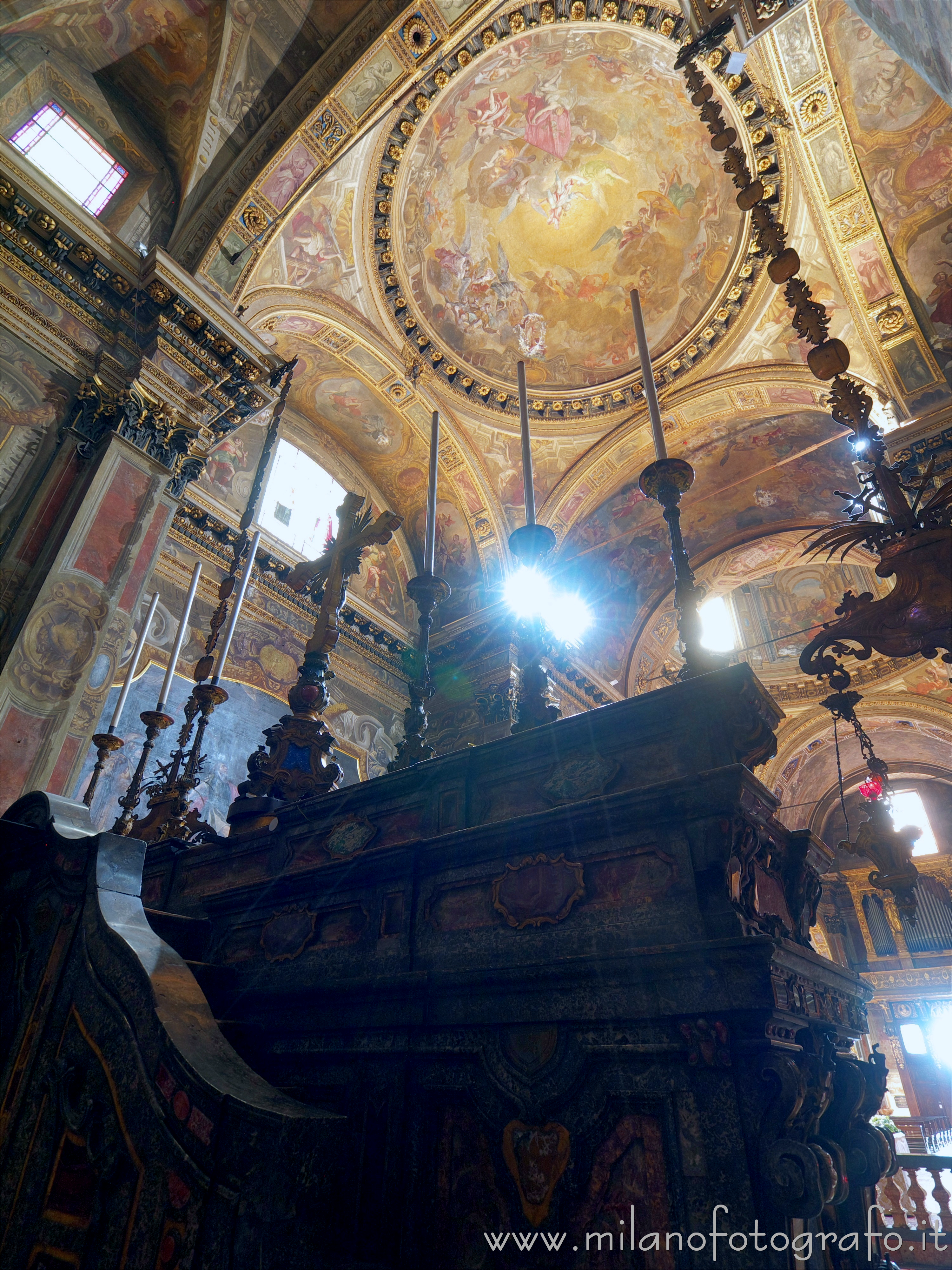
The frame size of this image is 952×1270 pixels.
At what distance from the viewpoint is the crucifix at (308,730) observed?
354 cm

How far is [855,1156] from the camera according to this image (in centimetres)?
194

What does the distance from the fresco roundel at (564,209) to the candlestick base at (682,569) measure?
943 centimetres

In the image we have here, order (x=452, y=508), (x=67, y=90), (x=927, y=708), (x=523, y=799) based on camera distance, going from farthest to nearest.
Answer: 1. (x=927, y=708)
2. (x=452, y=508)
3. (x=67, y=90)
4. (x=523, y=799)

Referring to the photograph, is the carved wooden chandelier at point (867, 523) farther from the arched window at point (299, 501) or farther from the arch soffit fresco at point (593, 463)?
the arch soffit fresco at point (593, 463)

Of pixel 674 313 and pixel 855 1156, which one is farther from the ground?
pixel 674 313

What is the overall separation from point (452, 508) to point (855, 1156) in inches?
472

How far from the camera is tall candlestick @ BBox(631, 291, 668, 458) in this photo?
3.07 metres

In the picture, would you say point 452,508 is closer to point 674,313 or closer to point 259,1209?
point 674,313

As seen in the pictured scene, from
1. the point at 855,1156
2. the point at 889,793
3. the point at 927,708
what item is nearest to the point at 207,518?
the point at 855,1156

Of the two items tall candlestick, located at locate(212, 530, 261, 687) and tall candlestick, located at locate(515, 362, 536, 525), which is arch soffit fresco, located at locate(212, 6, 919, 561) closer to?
tall candlestick, located at locate(212, 530, 261, 687)

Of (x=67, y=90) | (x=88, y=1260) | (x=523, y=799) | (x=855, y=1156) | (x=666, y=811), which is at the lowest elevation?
(x=88, y=1260)

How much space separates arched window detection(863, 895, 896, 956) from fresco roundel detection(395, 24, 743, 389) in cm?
1679

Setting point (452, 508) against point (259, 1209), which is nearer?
point (259, 1209)

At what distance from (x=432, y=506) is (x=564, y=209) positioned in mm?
10239
